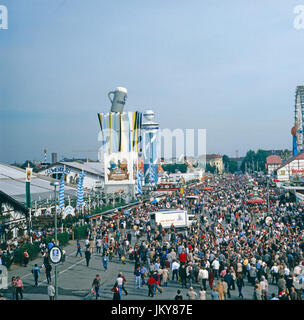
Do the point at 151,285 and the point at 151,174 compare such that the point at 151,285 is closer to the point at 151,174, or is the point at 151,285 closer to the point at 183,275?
the point at 183,275

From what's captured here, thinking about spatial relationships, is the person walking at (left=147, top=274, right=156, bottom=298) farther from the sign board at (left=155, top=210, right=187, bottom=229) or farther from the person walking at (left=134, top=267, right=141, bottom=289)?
the sign board at (left=155, top=210, right=187, bottom=229)

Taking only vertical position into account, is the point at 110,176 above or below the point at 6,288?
above

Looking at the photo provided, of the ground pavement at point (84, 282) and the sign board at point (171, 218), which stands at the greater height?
the sign board at point (171, 218)

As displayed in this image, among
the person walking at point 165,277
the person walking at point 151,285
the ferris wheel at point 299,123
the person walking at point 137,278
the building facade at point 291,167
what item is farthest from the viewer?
the ferris wheel at point 299,123

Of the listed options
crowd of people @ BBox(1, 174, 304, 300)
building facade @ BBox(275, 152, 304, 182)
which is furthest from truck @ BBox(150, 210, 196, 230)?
building facade @ BBox(275, 152, 304, 182)

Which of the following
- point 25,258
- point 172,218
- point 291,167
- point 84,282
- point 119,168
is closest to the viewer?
point 84,282

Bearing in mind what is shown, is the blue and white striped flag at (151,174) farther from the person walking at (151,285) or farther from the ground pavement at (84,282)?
the person walking at (151,285)

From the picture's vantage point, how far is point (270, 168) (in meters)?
118

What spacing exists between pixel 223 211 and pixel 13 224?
16.0m

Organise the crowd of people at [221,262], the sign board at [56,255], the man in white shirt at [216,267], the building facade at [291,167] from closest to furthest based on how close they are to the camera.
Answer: the sign board at [56,255], the crowd of people at [221,262], the man in white shirt at [216,267], the building facade at [291,167]

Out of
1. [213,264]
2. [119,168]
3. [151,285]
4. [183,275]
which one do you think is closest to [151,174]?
[119,168]

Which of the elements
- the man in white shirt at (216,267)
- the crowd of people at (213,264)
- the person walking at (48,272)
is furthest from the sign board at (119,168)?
the man in white shirt at (216,267)

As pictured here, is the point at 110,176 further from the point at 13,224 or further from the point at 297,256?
the point at 297,256
